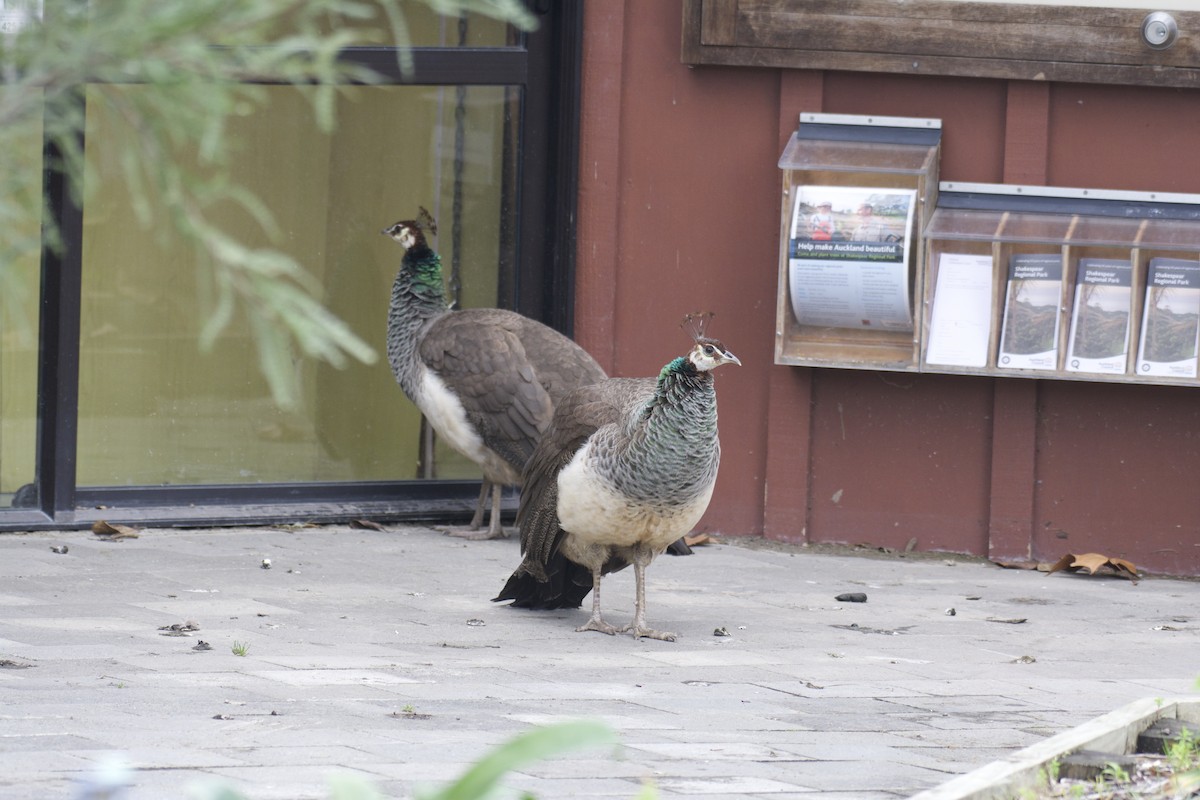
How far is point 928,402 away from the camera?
8.05m

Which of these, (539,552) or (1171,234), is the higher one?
(1171,234)

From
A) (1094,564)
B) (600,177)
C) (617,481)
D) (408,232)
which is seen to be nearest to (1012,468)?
(1094,564)

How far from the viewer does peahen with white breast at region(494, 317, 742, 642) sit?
19.1 feet

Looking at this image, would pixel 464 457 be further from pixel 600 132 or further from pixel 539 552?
pixel 539 552

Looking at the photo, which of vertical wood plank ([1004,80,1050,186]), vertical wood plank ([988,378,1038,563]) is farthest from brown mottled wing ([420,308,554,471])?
vertical wood plank ([1004,80,1050,186])

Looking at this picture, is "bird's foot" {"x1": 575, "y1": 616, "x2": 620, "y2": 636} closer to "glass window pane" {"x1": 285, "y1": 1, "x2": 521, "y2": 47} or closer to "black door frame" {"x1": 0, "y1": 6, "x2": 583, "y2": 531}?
"black door frame" {"x1": 0, "y1": 6, "x2": 583, "y2": 531}

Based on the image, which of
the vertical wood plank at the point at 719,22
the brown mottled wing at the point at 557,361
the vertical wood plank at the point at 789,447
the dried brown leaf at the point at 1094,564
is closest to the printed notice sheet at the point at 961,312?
the vertical wood plank at the point at 789,447

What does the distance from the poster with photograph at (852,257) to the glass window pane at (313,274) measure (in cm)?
156

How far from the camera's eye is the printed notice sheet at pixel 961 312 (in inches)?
308

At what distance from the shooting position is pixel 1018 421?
7.93 m

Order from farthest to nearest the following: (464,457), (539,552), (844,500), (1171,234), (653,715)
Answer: (464,457) → (844,500) → (1171,234) → (539,552) → (653,715)

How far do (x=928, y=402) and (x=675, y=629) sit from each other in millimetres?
2179

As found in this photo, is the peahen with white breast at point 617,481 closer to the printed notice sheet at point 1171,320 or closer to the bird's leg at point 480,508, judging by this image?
the bird's leg at point 480,508

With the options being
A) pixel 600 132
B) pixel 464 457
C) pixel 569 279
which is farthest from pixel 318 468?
pixel 600 132
